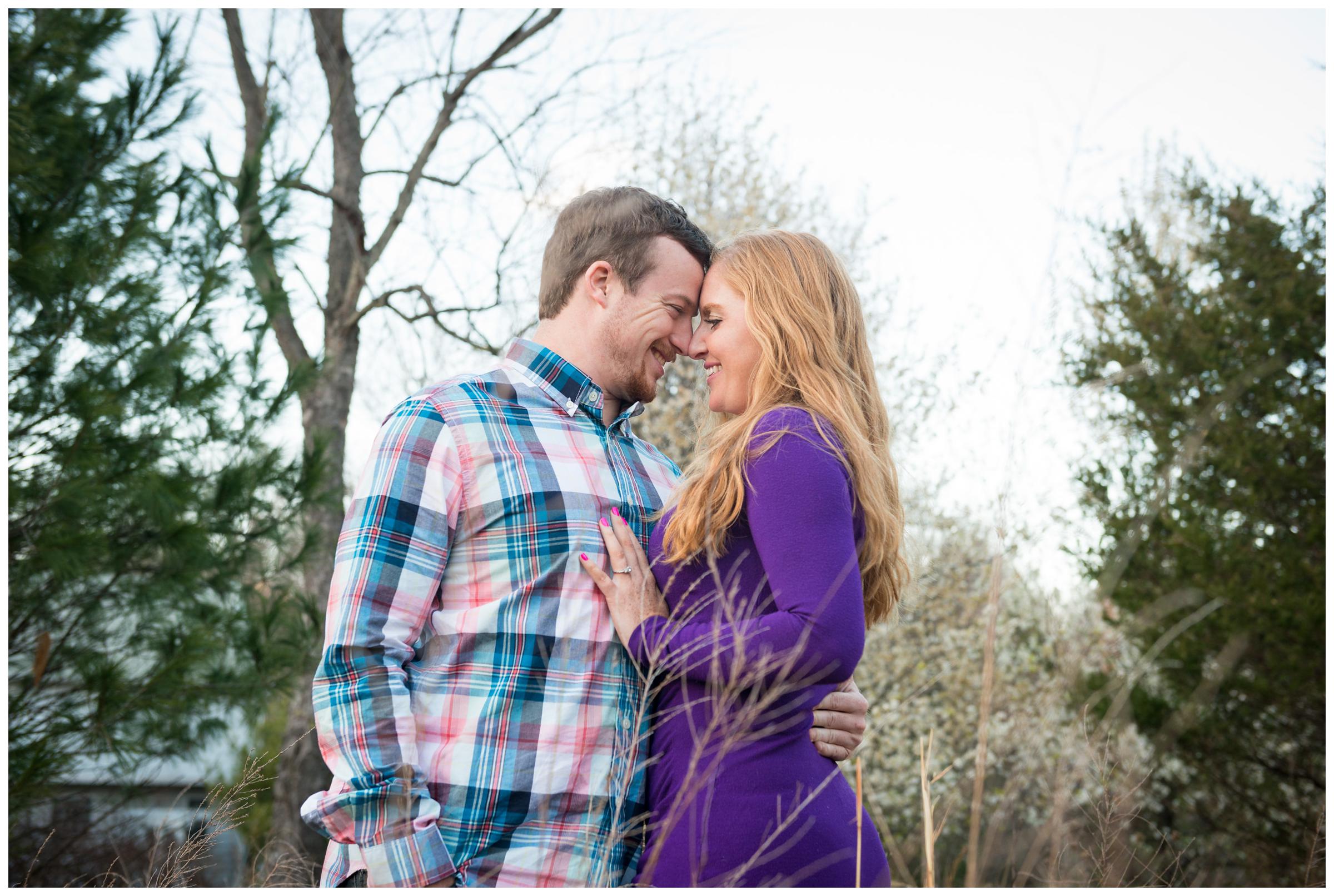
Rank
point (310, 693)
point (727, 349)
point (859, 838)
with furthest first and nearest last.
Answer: point (310, 693) → point (727, 349) → point (859, 838)

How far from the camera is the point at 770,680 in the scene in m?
1.45

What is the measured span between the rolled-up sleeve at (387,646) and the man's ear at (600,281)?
0.46 m

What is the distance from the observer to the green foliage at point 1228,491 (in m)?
6.12

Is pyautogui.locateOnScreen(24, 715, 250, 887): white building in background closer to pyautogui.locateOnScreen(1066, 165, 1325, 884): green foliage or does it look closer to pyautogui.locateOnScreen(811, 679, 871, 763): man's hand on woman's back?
pyautogui.locateOnScreen(811, 679, 871, 763): man's hand on woman's back

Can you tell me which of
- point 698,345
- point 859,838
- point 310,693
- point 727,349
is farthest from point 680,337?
point 310,693

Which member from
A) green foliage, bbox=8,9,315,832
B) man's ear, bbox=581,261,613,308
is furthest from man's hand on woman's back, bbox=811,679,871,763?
green foliage, bbox=8,9,315,832

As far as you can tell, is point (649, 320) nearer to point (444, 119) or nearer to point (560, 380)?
point (560, 380)

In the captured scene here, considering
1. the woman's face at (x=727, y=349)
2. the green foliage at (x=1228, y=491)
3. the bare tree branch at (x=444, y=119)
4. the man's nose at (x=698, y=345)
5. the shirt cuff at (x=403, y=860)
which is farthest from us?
the bare tree branch at (x=444, y=119)

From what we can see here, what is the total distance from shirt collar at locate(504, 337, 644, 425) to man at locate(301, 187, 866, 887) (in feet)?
0.21

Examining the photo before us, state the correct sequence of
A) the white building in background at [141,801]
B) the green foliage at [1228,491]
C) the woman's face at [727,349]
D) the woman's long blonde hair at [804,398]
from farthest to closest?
1. the green foliage at [1228,491]
2. the white building in background at [141,801]
3. the woman's face at [727,349]
4. the woman's long blonde hair at [804,398]

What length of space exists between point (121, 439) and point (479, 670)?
9.85 feet

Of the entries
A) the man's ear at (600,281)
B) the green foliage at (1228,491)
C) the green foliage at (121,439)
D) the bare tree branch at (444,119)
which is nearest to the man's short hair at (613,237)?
the man's ear at (600,281)

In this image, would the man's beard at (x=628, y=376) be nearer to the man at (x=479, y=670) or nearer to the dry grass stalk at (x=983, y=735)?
the man at (x=479, y=670)

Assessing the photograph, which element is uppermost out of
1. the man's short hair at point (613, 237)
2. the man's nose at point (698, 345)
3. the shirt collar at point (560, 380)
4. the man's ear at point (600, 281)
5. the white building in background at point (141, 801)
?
the man's short hair at point (613, 237)
